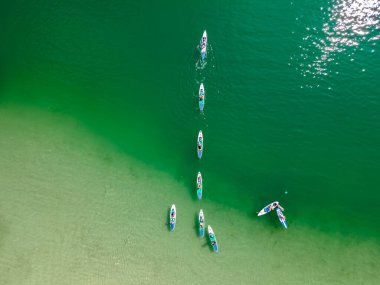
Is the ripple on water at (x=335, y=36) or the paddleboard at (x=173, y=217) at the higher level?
the ripple on water at (x=335, y=36)

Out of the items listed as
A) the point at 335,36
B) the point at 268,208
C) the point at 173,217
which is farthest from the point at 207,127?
the point at 335,36

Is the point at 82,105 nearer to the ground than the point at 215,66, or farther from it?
nearer to the ground

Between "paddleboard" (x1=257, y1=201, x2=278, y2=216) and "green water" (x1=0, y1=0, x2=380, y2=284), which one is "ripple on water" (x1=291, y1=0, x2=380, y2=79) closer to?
"green water" (x1=0, y1=0, x2=380, y2=284)

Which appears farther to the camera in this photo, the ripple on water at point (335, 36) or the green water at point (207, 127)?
the ripple on water at point (335, 36)

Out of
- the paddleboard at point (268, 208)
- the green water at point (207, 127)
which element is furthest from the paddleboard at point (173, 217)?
the paddleboard at point (268, 208)

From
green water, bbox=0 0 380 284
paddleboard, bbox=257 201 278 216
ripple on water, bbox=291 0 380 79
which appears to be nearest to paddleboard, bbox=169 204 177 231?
green water, bbox=0 0 380 284

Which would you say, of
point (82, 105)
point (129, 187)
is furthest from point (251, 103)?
point (82, 105)

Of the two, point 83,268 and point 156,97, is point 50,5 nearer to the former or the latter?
point 156,97

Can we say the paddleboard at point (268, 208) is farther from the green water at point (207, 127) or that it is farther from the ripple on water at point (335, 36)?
the ripple on water at point (335, 36)
